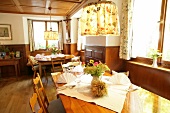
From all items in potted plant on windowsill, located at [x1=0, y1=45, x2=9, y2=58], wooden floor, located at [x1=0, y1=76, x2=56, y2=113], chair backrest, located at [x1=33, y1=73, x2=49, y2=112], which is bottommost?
wooden floor, located at [x1=0, y1=76, x2=56, y2=113]

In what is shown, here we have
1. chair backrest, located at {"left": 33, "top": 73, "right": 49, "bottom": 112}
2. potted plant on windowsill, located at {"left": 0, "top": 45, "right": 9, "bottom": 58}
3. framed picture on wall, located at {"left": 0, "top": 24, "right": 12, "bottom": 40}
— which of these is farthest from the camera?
framed picture on wall, located at {"left": 0, "top": 24, "right": 12, "bottom": 40}

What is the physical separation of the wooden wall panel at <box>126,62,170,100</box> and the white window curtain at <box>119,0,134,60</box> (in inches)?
11.8

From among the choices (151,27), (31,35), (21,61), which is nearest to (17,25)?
(31,35)

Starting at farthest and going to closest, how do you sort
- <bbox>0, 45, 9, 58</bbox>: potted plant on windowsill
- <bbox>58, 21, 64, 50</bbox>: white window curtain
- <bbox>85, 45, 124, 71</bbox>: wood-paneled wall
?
<bbox>58, 21, 64, 50</bbox>: white window curtain, <bbox>0, 45, 9, 58</bbox>: potted plant on windowsill, <bbox>85, 45, 124, 71</bbox>: wood-paneled wall

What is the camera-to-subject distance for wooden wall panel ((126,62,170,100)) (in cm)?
192

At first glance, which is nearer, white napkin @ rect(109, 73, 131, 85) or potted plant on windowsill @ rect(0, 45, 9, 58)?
white napkin @ rect(109, 73, 131, 85)

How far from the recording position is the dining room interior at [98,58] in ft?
3.99

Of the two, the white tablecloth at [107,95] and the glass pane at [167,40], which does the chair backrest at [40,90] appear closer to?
the white tablecloth at [107,95]

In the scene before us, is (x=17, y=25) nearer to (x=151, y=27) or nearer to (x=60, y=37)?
(x=60, y=37)

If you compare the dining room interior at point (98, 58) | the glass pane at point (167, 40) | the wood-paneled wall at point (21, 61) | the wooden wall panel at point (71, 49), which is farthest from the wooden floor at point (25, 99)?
the wooden wall panel at point (71, 49)

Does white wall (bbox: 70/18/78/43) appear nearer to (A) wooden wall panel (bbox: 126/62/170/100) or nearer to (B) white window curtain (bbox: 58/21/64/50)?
(B) white window curtain (bbox: 58/21/64/50)

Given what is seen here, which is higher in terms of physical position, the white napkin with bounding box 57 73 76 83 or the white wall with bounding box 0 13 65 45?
the white wall with bounding box 0 13 65 45

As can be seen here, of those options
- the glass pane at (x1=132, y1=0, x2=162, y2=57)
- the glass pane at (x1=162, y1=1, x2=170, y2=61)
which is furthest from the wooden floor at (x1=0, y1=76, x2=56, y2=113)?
the glass pane at (x1=162, y1=1, x2=170, y2=61)

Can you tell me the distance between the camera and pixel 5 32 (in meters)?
4.52
